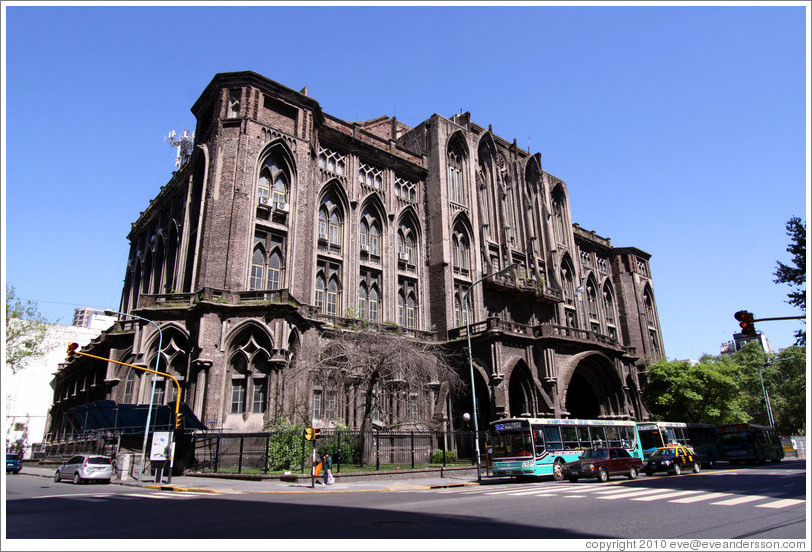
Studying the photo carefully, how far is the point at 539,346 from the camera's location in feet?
116

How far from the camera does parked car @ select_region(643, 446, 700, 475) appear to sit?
88.4 feet

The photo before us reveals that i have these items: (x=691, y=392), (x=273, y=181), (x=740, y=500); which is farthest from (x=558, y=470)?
(x=691, y=392)

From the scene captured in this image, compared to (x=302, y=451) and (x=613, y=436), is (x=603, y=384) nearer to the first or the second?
(x=613, y=436)

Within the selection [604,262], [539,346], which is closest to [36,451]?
[539,346]

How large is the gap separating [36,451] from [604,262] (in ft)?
195

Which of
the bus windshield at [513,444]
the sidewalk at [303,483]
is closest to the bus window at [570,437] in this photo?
the bus windshield at [513,444]

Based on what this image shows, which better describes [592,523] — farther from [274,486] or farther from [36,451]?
[36,451]

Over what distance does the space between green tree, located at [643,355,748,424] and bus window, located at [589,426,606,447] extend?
1872cm

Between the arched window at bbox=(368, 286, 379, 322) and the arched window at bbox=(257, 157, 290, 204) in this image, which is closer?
the arched window at bbox=(257, 157, 290, 204)

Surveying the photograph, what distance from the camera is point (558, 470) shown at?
2477cm

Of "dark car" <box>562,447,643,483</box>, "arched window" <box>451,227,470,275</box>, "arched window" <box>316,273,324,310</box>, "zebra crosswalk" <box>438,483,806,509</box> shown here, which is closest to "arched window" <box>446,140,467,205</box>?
"arched window" <box>451,227,470,275</box>

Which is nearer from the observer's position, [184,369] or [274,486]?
[274,486]

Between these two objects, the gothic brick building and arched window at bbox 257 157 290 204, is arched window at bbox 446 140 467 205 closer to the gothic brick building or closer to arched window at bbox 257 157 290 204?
the gothic brick building

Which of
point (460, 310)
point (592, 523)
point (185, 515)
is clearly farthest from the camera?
point (460, 310)
